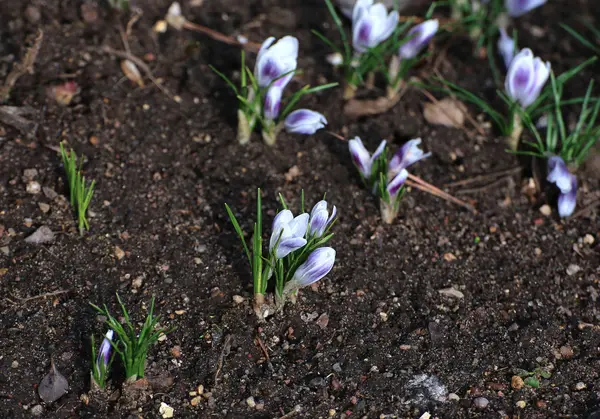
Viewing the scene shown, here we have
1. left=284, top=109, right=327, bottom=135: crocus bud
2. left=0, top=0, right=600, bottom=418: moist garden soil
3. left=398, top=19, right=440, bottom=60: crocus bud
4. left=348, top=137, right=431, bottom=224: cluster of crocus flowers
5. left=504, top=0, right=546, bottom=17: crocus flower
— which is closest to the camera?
left=0, top=0, right=600, bottom=418: moist garden soil

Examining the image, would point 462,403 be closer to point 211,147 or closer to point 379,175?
point 379,175

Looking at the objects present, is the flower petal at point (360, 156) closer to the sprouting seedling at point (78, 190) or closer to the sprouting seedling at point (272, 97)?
the sprouting seedling at point (272, 97)

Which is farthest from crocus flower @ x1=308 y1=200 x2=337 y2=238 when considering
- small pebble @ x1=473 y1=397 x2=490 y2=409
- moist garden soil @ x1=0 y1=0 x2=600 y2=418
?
small pebble @ x1=473 y1=397 x2=490 y2=409

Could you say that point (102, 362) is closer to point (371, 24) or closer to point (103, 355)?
point (103, 355)

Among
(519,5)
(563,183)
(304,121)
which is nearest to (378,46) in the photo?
(304,121)

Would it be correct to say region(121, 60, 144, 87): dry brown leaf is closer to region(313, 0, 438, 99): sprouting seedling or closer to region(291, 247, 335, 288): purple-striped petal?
region(313, 0, 438, 99): sprouting seedling

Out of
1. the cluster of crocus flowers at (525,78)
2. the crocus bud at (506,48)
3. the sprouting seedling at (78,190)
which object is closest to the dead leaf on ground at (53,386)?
the sprouting seedling at (78,190)
